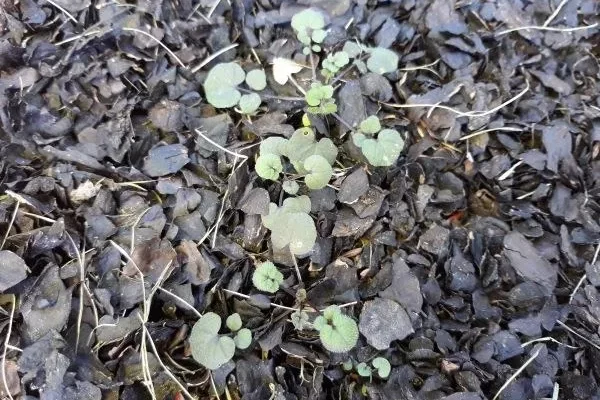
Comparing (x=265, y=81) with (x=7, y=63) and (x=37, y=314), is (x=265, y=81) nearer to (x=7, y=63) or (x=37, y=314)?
(x=7, y=63)

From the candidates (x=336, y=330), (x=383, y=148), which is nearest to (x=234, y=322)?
(x=336, y=330)

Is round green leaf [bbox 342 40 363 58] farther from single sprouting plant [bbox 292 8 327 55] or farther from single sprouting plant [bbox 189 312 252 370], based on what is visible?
single sprouting plant [bbox 189 312 252 370]

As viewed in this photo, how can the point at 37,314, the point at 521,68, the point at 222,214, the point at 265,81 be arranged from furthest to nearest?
1. the point at 521,68
2. the point at 265,81
3. the point at 222,214
4. the point at 37,314

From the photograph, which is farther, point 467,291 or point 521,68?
point 521,68

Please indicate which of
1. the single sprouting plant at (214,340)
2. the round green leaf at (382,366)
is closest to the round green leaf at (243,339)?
the single sprouting plant at (214,340)

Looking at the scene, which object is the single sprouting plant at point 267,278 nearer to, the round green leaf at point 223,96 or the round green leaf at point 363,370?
the round green leaf at point 363,370

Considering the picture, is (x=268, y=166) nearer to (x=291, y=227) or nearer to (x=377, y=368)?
(x=291, y=227)

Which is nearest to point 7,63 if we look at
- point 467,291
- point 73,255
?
point 73,255
